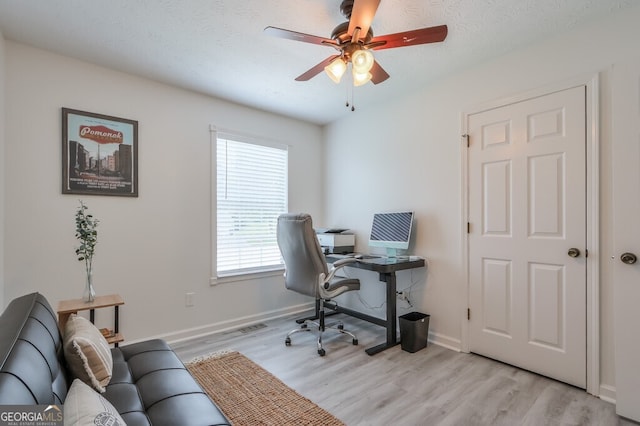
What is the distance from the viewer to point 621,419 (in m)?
1.80

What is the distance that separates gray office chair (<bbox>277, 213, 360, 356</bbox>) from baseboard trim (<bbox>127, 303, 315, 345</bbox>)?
68cm

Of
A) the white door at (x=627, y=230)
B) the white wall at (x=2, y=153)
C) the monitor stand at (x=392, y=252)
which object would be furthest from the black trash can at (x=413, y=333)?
the white wall at (x=2, y=153)

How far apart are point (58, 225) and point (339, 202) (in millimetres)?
2752

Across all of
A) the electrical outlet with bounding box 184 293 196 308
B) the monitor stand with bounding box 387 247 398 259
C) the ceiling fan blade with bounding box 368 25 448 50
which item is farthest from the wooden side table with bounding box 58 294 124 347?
the ceiling fan blade with bounding box 368 25 448 50

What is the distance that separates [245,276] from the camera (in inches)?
137

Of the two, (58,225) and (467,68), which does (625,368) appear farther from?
(58,225)

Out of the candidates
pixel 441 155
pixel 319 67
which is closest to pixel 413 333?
pixel 441 155

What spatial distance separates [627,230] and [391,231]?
172 cm

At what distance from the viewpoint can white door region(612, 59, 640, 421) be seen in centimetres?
181

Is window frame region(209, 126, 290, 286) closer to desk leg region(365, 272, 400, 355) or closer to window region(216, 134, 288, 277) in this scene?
window region(216, 134, 288, 277)

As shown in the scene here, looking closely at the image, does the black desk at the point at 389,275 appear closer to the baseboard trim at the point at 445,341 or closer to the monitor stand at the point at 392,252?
the monitor stand at the point at 392,252

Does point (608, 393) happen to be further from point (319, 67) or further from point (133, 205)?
point (133, 205)

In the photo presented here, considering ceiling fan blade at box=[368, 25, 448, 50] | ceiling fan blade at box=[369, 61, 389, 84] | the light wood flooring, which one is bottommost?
the light wood flooring

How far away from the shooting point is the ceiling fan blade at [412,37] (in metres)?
1.65
